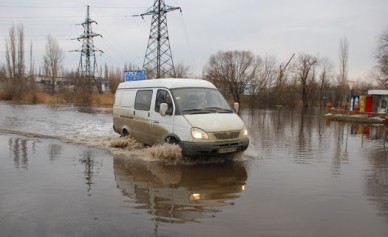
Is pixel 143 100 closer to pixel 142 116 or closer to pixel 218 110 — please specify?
pixel 142 116

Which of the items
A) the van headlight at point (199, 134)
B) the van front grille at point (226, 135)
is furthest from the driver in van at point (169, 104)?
A: the van front grille at point (226, 135)

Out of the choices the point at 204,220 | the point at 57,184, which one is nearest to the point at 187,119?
the point at 57,184

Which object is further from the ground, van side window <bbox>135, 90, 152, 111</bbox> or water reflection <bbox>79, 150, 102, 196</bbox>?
van side window <bbox>135, 90, 152, 111</bbox>

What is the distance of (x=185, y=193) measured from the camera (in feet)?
24.8

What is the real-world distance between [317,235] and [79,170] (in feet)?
19.2

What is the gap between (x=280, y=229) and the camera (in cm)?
564

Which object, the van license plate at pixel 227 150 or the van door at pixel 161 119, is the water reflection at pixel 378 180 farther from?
the van door at pixel 161 119

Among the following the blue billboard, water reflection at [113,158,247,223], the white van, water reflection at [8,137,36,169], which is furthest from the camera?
the blue billboard

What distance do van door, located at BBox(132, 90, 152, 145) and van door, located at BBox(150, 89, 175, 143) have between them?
1.03 feet

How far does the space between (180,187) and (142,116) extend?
4490 millimetres

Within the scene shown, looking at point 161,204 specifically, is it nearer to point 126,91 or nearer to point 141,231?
point 141,231

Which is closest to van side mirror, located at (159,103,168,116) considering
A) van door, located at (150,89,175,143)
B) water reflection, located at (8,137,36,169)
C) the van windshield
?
van door, located at (150,89,175,143)

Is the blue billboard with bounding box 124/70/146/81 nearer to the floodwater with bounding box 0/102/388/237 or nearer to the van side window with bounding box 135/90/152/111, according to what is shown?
the floodwater with bounding box 0/102/388/237

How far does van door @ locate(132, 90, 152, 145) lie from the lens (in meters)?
11.8
